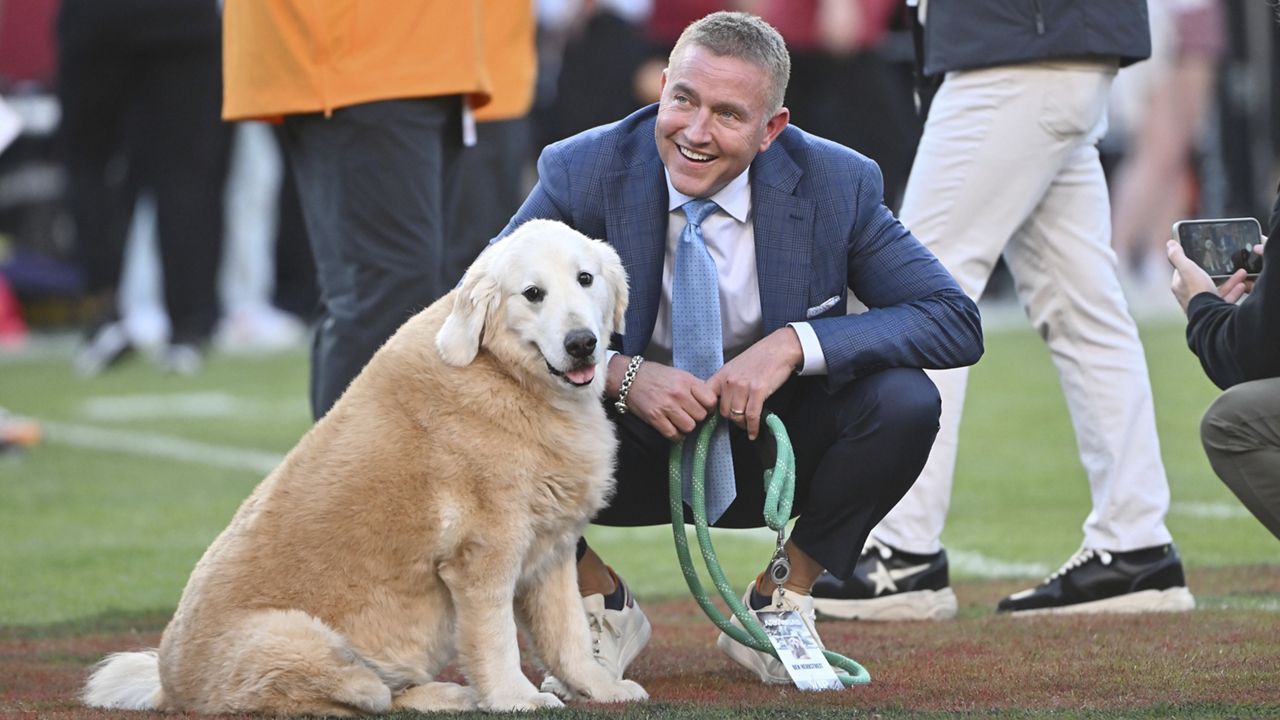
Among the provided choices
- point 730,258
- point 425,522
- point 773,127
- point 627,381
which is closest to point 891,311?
point 730,258

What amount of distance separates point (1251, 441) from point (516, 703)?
1.64m

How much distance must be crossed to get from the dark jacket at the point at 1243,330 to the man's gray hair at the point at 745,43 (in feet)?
3.48

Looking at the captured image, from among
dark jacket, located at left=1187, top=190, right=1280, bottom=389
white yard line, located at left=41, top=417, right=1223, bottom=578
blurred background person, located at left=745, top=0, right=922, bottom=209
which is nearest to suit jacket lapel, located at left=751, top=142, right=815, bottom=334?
dark jacket, located at left=1187, top=190, right=1280, bottom=389

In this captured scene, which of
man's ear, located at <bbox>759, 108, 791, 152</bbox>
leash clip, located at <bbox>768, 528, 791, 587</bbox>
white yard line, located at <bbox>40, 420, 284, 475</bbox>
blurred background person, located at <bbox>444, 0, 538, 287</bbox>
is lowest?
white yard line, located at <bbox>40, 420, 284, 475</bbox>

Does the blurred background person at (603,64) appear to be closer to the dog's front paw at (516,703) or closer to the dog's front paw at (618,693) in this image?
the dog's front paw at (618,693)

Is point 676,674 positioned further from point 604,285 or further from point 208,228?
point 208,228

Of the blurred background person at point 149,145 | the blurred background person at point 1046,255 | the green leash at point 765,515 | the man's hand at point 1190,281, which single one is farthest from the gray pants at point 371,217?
the blurred background person at point 149,145

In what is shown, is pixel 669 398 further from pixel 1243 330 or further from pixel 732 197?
pixel 1243 330

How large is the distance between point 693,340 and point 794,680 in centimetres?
83

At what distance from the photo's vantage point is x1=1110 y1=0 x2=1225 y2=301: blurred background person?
1441cm

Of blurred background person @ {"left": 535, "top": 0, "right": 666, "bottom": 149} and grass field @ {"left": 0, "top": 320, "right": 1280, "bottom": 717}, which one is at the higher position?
blurred background person @ {"left": 535, "top": 0, "right": 666, "bottom": 149}

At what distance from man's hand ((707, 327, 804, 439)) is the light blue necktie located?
0.40ft

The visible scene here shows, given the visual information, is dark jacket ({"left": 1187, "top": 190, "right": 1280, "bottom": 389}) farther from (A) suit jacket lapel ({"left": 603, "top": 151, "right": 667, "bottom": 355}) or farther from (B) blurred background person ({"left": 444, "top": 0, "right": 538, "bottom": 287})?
(B) blurred background person ({"left": 444, "top": 0, "right": 538, "bottom": 287})

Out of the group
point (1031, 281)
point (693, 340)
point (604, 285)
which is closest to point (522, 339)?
point (604, 285)
